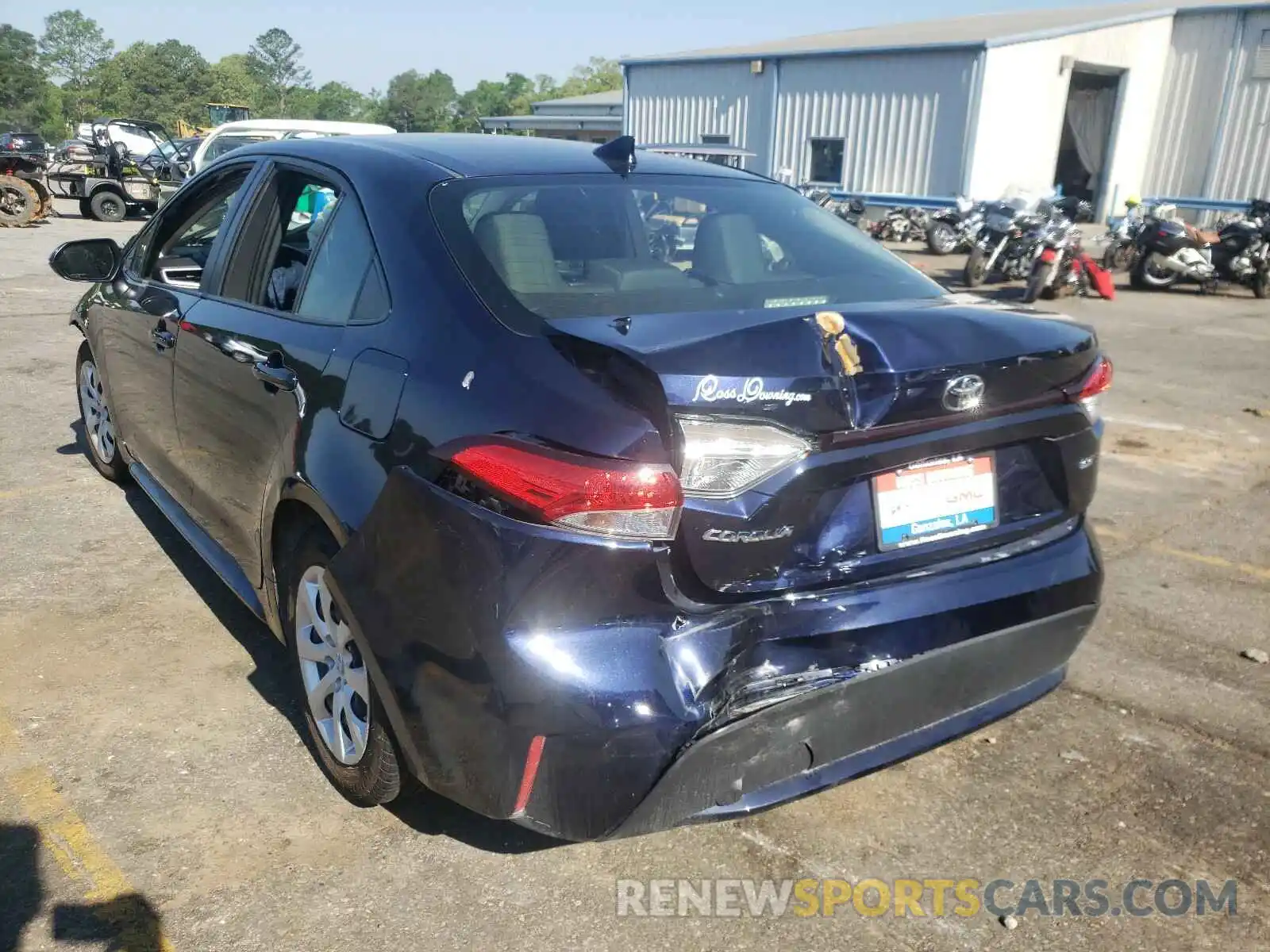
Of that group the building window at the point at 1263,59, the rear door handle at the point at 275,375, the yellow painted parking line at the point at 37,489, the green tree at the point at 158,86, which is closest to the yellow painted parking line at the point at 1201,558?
the rear door handle at the point at 275,375

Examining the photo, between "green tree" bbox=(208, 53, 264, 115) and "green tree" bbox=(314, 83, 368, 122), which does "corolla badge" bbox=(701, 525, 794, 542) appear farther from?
"green tree" bbox=(314, 83, 368, 122)

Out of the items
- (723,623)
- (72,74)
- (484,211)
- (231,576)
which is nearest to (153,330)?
(231,576)

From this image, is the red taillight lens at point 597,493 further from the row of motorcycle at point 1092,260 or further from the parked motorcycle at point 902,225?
the parked motorcycle at point 902,225

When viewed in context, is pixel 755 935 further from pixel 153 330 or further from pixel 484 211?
pixel 153 330

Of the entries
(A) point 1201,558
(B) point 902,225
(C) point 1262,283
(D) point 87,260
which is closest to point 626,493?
(D) point 87,260

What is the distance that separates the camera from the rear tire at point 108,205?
66.9ft

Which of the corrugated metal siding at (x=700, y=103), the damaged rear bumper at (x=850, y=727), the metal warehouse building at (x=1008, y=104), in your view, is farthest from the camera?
the corrugated metal siding at (x=700, y=103)

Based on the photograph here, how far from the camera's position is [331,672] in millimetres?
2764

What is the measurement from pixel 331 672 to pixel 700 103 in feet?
85.2

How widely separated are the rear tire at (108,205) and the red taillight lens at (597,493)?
847 inches

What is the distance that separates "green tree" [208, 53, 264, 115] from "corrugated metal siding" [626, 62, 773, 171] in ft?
228

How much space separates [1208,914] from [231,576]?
9.54 ft

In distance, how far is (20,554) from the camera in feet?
14.5

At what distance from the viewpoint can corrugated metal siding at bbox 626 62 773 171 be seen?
83.6 ft
